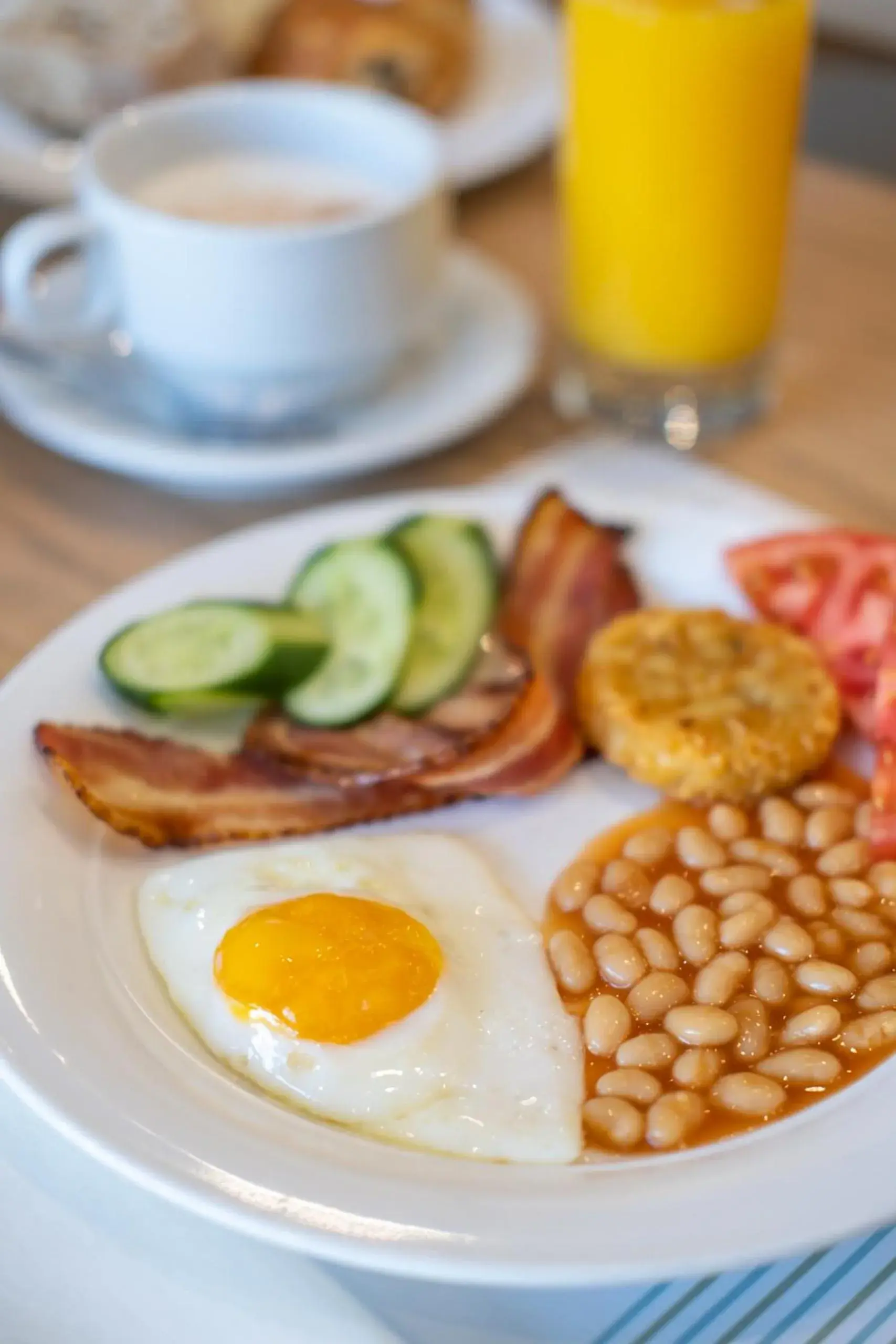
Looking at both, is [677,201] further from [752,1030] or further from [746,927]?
[752,1030]

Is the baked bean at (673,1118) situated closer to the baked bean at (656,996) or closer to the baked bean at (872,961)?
the baked bean at (656,996)

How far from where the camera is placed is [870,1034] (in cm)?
111

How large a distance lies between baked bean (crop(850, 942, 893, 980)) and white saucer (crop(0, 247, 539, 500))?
936 mm

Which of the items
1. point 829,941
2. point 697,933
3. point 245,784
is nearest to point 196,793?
point 245,784

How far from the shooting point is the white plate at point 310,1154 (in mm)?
897

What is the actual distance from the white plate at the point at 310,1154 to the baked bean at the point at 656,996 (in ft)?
0.46

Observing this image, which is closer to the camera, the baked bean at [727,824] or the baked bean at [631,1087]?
the baked bean at [631,1087]

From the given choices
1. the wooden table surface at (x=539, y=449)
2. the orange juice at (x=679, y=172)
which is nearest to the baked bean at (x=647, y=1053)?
the wooden table surface at (x=539, y=449)

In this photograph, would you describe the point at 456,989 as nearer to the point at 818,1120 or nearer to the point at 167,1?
the point at 818,1120

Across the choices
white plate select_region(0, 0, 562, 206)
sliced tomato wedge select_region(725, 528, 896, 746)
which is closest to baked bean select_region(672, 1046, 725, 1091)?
sliced tomato wedge select_region(725, 528, 896, 746)

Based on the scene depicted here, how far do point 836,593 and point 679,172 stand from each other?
65 cm

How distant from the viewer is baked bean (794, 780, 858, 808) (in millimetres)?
1378

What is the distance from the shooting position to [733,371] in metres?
2.03

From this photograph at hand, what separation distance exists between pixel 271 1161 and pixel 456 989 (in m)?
0.24
